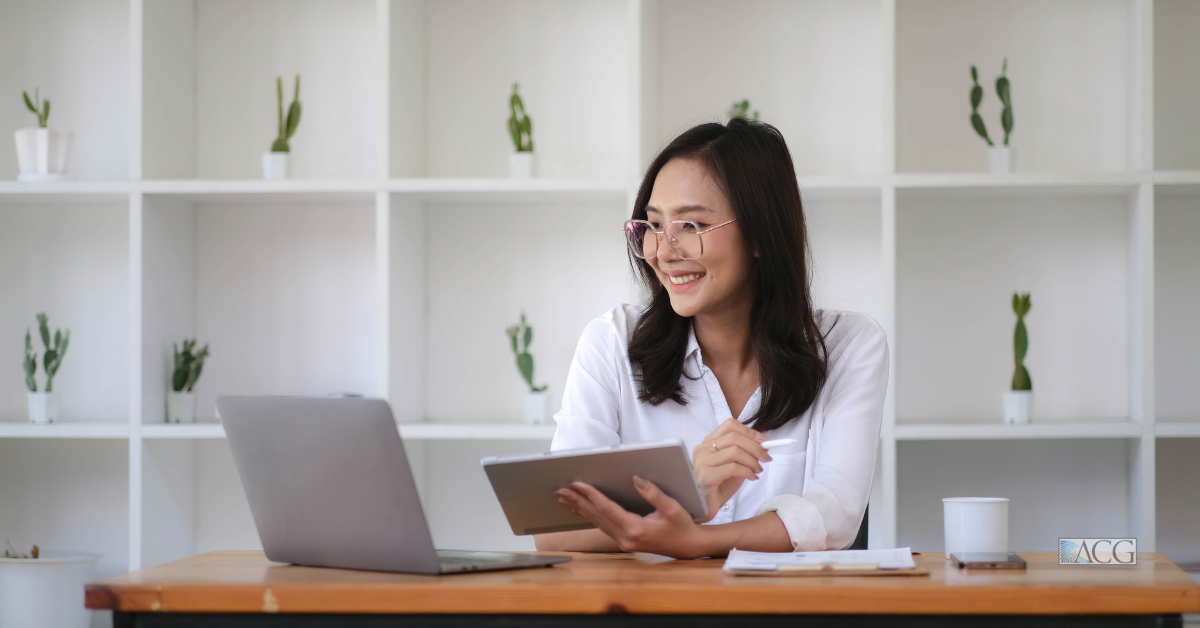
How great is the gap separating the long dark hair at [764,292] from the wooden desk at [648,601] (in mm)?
651

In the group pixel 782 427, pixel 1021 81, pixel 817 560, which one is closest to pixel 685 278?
pixel 782 427

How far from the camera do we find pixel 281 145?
2.71 m

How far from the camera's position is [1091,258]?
2.75 metres

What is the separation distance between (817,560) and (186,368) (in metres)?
2.11

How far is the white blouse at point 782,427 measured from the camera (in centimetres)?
151

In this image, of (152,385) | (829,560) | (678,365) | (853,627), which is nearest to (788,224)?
(678,365)

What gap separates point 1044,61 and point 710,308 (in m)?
1.60

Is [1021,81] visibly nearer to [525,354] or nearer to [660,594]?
[525,354]

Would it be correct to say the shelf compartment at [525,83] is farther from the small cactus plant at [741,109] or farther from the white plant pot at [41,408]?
the white plant pot at [41,408]

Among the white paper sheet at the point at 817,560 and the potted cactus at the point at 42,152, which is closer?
the white paper sheet at the point at 817,560

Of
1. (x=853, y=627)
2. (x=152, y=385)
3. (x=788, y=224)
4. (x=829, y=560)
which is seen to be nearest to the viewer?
(x=853, y=627)

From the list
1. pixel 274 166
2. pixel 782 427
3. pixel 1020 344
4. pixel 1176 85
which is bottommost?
pixel 782 427

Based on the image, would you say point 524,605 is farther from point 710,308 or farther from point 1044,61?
point 1044,61

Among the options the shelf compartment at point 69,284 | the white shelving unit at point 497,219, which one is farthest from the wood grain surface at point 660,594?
the shelf compartment at point 69,284
